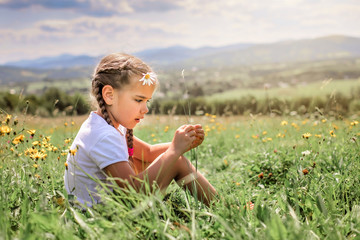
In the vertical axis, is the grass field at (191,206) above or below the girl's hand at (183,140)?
below

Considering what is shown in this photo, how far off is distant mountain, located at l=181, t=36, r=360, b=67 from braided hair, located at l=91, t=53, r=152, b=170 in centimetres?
9085

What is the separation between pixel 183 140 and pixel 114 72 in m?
0.67

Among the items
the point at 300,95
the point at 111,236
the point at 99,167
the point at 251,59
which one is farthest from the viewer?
the point at 251,59

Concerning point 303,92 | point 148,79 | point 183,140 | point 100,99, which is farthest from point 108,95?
point 303,92

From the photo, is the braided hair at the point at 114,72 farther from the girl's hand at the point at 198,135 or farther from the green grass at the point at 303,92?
the green grass at the point at 303,92

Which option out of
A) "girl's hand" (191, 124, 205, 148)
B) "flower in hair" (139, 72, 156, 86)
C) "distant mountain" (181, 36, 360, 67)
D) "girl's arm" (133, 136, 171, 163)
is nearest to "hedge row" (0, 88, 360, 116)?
"girl's hand" (191, 124, 205, 148)

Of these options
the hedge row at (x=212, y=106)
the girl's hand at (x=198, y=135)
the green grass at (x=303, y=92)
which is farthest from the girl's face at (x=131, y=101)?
the green grass at (x=303, y=92)

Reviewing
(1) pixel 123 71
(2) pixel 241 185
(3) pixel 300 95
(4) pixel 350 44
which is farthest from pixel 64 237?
(4) pixel 350 44

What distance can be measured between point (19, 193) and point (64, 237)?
32.9 inches

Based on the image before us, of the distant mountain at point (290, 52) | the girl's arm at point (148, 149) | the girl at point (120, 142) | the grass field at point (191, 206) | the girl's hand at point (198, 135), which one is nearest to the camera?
the grass field at point (191, 206)

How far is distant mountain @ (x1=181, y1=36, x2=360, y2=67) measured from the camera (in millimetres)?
93688

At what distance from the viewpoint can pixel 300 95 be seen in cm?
1413

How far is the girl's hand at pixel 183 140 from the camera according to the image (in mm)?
1832

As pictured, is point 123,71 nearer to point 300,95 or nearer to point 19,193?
point 19,193
